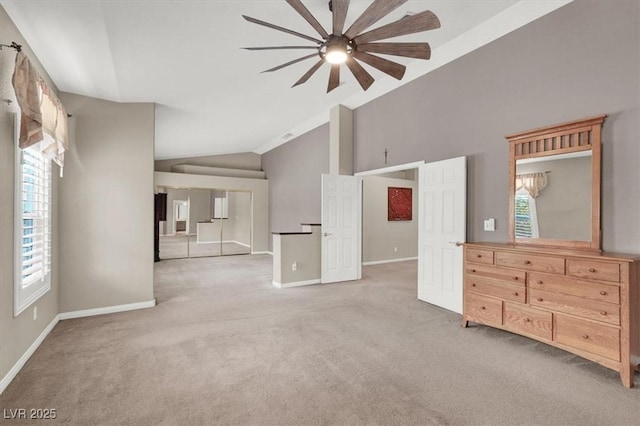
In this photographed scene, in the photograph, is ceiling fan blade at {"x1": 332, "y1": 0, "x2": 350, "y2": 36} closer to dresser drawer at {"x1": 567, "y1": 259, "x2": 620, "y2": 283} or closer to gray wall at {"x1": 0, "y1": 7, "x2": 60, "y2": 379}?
gray wall at {"x1": 0, "y1": 7, "x2": 60, "y2": 379}

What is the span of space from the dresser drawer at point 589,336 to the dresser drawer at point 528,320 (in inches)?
3.3

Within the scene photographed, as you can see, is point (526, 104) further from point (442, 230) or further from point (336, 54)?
point (336, 54)

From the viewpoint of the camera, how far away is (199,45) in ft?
10.1

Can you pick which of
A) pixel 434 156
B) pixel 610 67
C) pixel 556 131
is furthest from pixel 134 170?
pixel 610 67

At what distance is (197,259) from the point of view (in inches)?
333

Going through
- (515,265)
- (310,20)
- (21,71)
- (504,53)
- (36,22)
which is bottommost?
(515,265)

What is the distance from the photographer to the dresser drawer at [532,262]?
2744mm

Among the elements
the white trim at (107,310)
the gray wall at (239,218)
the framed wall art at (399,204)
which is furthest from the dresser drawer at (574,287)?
the gray wall at (239,218)

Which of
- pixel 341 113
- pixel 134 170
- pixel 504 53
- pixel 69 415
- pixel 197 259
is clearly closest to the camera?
pixel 69 415

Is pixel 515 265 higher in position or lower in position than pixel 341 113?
lower

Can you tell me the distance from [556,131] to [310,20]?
265 centimetres

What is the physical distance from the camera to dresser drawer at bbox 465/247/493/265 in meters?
3.29

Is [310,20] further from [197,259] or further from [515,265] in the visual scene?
[197,259]

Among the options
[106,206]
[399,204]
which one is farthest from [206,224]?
[399,204]
